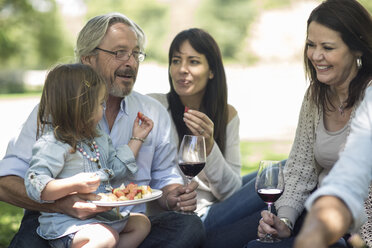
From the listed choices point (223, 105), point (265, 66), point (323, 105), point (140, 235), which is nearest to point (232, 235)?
point (140, 235)

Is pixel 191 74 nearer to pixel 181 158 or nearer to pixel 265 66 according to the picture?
pixel 181 158

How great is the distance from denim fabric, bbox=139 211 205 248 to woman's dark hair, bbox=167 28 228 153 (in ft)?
3.85

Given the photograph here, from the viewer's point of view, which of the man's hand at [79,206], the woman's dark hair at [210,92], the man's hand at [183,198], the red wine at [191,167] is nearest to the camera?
the man's hand at [79,206]

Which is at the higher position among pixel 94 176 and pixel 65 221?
pixel 94 176

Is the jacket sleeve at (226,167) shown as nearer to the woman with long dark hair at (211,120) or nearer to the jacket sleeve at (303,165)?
the woman with long dark hair at (211,120)

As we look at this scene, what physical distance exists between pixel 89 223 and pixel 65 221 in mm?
140

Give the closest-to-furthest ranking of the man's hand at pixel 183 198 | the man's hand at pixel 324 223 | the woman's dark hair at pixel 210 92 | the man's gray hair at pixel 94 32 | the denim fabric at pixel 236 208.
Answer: the man's hand at pixel 324 223, the man's hand at pixel 183 198, the man's gray hair at pixel 94 32, the denim fabric at pixel 236 208, the woman's dark hair at pixel 210 92

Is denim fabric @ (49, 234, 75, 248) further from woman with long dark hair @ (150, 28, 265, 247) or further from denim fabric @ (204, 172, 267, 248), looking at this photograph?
woman with long dark hair @ (150, 28, 265, 247)

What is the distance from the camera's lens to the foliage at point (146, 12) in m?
54.9

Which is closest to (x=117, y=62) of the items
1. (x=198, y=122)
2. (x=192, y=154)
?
(x=198, y=122)

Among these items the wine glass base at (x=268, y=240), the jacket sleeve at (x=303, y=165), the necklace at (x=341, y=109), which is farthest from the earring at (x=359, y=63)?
the wine glass base at (x=268, y=240)

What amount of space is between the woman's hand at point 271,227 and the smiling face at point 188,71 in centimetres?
172

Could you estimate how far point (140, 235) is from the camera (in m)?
3.20

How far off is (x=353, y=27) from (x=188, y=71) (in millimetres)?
1712
